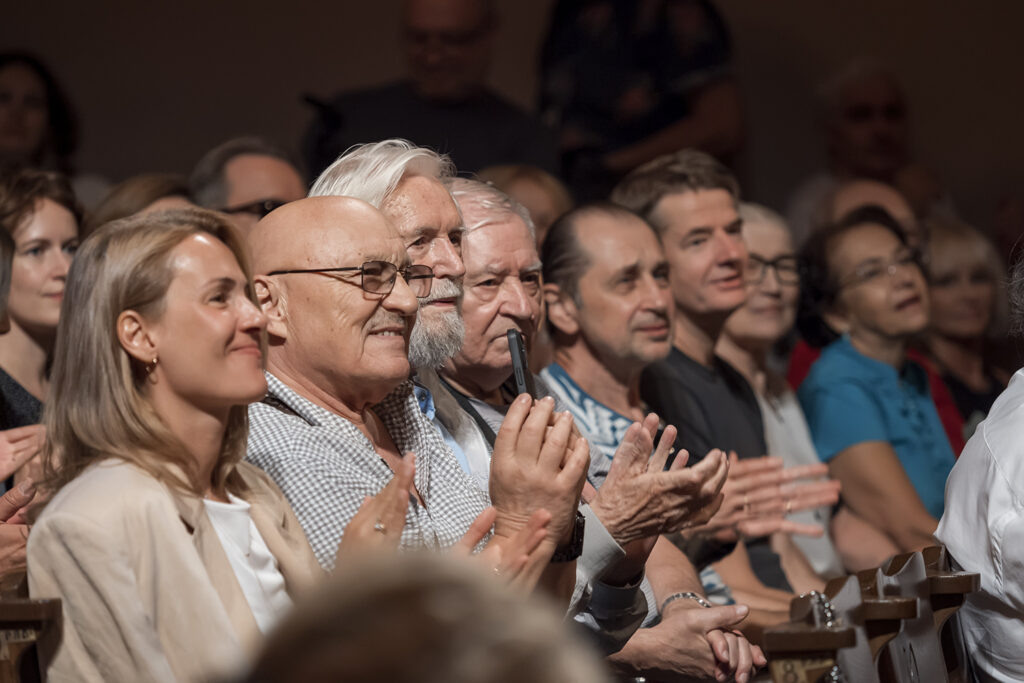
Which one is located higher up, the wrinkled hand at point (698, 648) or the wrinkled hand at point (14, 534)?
the wrinkled hand at point (14, 534)

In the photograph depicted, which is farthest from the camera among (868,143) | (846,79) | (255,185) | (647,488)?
(846,79)

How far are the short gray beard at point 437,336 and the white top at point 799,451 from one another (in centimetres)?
152

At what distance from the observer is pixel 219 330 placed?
173cm

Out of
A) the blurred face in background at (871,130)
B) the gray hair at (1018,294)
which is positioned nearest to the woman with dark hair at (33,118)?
the gray hair at (1018,294)

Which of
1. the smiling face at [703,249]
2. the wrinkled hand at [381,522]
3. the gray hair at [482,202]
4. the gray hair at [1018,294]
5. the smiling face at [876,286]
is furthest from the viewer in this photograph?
the smiling face at [876,286]

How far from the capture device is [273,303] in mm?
2111

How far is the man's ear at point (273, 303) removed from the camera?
2.11m

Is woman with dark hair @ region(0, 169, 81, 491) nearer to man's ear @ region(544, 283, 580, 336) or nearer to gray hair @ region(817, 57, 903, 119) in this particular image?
man's ear @ region(544, 283, 580, 336)

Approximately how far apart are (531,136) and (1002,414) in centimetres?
245

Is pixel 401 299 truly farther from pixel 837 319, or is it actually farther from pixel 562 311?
pixel 837 319

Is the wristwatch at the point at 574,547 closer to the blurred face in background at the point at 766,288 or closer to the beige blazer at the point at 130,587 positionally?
the beige blazer at the point at 130,587

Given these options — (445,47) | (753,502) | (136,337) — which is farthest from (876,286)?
(136,337)

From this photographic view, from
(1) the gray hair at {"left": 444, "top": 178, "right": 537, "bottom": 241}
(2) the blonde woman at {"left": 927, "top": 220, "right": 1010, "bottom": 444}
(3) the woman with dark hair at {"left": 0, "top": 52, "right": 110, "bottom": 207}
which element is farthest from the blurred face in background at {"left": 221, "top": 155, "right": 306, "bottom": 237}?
(2) the blonde woman at {"left": 927, "top": 220, "right": 1010, "bottom": 444}

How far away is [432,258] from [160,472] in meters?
0.89
